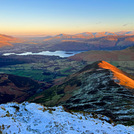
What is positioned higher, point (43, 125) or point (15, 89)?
point (43, 125)

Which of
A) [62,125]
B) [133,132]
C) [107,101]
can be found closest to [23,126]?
[62,125]

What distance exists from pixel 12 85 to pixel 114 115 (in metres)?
114

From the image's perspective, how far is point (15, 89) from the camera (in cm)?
12206

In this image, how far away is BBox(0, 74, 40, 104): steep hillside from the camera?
106m

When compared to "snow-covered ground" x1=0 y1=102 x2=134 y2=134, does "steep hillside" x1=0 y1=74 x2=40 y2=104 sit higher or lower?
lower

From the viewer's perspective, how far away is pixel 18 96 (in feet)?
368

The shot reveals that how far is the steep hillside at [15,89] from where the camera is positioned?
106131mm

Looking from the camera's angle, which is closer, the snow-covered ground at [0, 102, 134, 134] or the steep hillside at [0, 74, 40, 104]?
the snow-covered ground at [0, 102, 134, 134]

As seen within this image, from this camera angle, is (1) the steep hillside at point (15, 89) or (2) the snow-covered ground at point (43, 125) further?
(1) the steep hillside at point (15, 89)

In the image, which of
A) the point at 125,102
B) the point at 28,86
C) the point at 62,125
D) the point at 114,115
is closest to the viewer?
the point at 62,125

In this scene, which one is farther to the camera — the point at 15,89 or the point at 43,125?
the point at 15,89

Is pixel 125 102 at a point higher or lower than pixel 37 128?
lower

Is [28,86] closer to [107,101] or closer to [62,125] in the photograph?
[107,101]

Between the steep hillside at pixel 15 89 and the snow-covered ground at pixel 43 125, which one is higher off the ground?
the snow-covered ground at pixel 43 125
